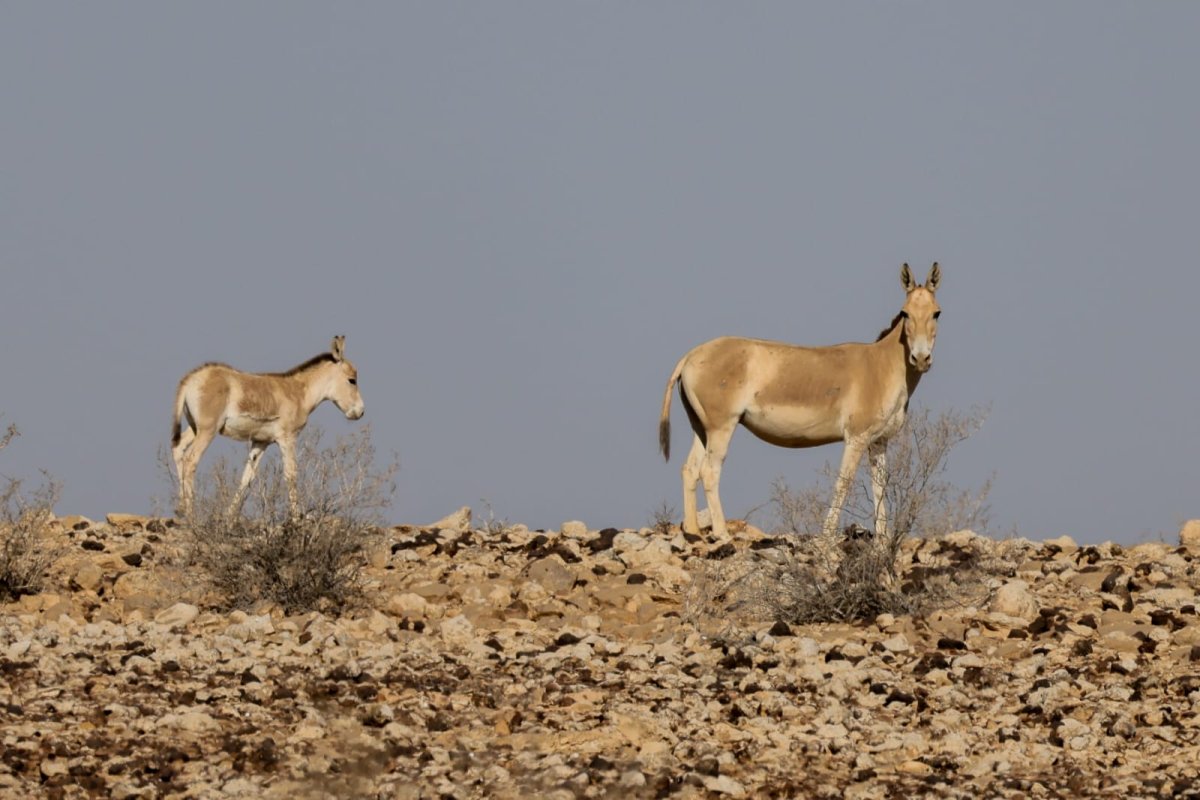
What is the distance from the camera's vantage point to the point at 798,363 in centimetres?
1791

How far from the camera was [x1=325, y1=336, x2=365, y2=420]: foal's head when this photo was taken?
1010 inches

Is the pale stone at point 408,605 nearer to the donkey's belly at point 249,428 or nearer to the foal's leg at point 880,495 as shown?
the foal's leg at point 880,495

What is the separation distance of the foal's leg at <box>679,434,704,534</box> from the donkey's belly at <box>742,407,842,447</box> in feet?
1.95

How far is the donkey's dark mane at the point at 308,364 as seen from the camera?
81.6 ft

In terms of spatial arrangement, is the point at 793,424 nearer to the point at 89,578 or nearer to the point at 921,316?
the point at 921,316

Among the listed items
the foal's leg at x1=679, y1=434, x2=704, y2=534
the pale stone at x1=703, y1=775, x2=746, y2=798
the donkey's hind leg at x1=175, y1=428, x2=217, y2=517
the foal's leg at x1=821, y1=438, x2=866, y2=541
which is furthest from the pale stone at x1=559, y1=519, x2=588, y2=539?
the pale stone at x1=703, y1=775, x2=746, y2=798

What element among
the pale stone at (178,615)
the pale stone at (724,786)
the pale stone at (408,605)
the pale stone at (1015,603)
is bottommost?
the pale stone at (724,786)

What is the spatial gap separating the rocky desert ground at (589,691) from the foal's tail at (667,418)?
2.95 m

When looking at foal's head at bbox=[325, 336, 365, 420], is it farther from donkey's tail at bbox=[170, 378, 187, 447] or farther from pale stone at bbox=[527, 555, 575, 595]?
pale stone at bbox=[527, 555, 575, 595]

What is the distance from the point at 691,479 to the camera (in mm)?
18281

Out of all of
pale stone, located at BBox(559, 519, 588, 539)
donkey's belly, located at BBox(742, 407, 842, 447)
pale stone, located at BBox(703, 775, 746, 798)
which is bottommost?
pale stone, located at BBox(703, 775, 746, 798)

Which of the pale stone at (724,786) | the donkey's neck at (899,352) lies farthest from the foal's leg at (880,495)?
the pale stone at (724,786)

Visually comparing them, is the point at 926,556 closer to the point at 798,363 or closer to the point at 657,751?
the point at 798,363

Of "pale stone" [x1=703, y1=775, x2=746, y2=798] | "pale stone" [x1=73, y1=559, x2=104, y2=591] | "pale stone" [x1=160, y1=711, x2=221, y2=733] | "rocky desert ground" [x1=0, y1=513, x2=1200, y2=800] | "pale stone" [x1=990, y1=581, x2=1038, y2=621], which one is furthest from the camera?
"pale stone" [x1=73, y1=559, x2=104, y2=591]
